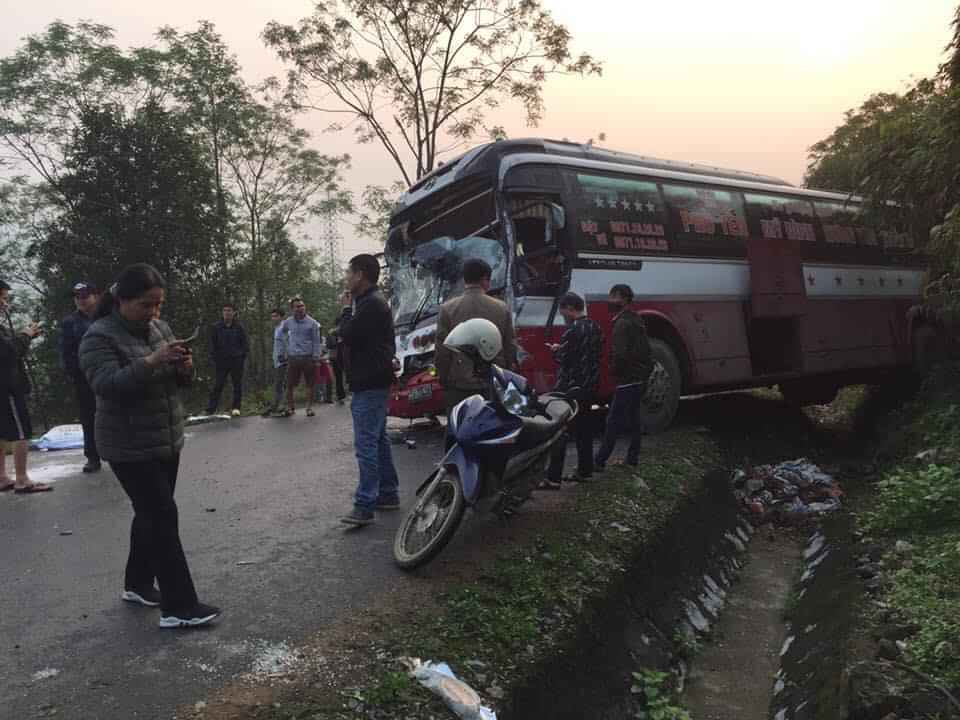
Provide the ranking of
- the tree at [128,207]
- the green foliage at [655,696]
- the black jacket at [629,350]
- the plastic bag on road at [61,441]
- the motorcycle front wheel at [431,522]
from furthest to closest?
1. the tree at [128,207]
2. the plastic bag on road at [61,441]
3. the black jacket at [629,350]
4. the motorcycle front wheel at [431,522]
5. the green foliage at [655,696]

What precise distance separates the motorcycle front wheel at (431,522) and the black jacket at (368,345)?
0.84 m

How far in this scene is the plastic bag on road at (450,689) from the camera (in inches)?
118

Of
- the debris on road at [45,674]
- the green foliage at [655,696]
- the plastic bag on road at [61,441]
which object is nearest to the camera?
the debris on road at [45,674]

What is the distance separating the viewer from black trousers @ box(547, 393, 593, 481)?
6.07m

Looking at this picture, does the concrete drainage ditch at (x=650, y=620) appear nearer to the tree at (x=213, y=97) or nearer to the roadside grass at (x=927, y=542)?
the roadside grass at (x=927, y=542)

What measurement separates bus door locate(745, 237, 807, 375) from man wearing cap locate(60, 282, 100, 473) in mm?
7528

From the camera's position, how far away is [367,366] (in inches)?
198

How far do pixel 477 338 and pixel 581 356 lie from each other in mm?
1579

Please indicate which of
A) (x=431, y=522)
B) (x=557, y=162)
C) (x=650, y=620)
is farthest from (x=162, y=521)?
(x=557, y=162)

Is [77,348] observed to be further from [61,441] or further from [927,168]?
[927,168]

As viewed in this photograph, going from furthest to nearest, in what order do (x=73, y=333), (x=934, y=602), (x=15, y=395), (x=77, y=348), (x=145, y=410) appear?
(x=73, y=333)
(x=77, y=348)
(x=15, y=395)
(x=934, y=602)
(x=145, y=410)

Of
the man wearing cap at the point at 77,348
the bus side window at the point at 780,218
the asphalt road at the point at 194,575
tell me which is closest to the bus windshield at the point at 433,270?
the asphalt road at the point at 194,575

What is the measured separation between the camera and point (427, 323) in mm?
8391

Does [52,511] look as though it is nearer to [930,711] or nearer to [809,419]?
[930,711]
